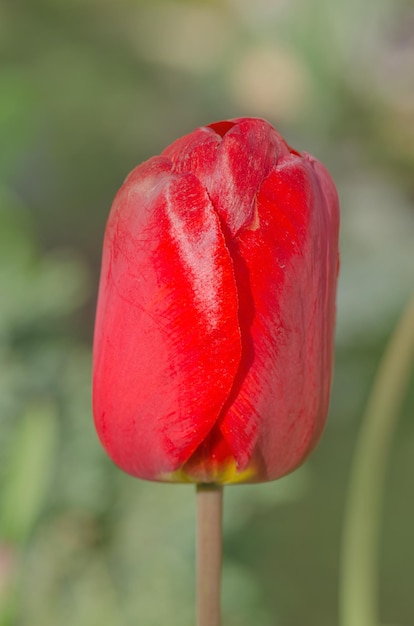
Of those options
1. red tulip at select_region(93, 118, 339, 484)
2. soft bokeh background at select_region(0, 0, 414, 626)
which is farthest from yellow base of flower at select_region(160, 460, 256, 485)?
soft bokeh background at select_region(0, 0, 414, 626)

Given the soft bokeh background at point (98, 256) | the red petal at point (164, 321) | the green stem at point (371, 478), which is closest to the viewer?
the red petal at point (164, 321)

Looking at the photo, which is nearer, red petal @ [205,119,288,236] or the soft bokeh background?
red petal @ [205,119,288,236]

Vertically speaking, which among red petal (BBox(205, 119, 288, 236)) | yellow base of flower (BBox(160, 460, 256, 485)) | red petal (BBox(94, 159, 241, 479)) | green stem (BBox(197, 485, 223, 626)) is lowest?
green stem (BBox(197, 485, 223, 626))

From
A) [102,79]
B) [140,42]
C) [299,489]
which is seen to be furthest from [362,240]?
[140,42]

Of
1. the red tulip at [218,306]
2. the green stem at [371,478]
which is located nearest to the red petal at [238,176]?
the red tulip at [218,306]

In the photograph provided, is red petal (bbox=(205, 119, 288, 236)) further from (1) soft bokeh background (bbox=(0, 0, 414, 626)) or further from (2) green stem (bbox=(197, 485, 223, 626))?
(1) soft bokeh background (bbox=(0, 0, 414, 626))

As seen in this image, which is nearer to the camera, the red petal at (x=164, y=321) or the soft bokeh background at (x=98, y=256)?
the red petal at (x=164, y=321)

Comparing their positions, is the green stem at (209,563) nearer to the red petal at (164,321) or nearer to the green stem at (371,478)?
the red petal at (164,321)
